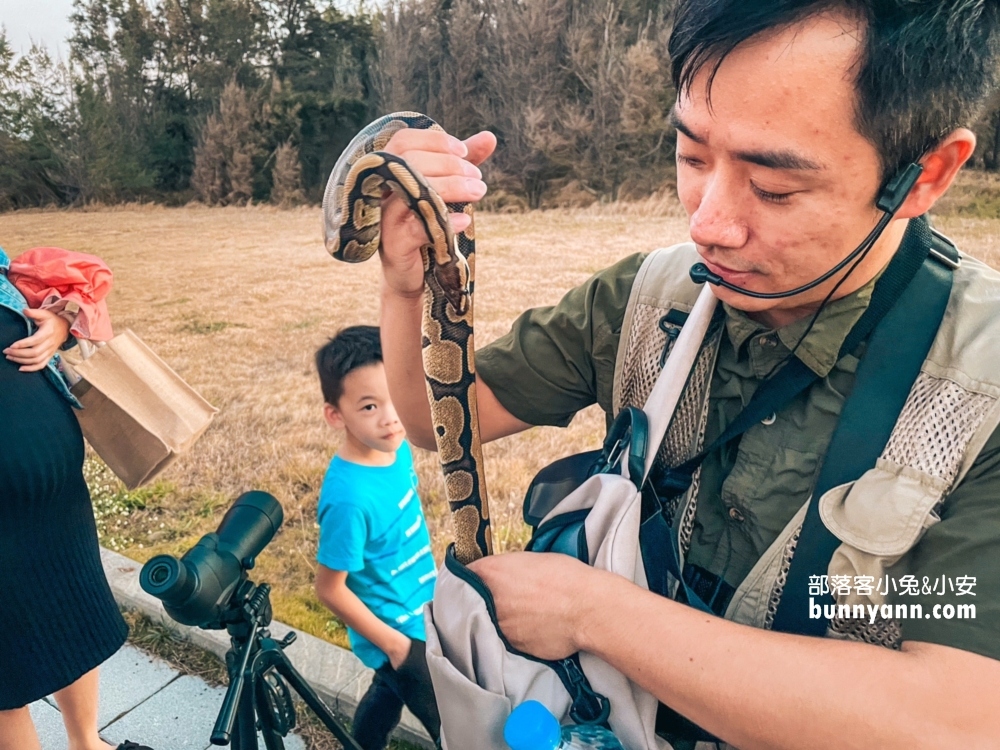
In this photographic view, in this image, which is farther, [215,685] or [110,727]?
[215,685]

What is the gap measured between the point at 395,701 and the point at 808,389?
172 cm

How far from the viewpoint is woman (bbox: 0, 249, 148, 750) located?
6.59ft

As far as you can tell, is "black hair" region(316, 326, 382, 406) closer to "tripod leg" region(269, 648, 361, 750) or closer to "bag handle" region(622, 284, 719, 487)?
"tripod leg" region(269, 648, 361, 750)

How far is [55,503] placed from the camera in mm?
2119

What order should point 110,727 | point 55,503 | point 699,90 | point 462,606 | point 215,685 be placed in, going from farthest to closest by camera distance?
point 215,685 < point 110,727 < point 55,503 < point 462,606 < point 699,90

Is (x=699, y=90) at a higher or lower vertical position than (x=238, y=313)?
higher

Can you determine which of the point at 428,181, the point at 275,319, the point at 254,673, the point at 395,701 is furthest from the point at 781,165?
the point at 275,319

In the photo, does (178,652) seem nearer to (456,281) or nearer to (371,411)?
(371,411)

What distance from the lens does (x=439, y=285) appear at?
1483 mm

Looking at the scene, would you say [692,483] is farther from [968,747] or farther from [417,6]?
[417,6]

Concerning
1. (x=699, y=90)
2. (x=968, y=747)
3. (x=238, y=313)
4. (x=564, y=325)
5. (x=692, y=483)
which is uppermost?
(x=699, y=90)

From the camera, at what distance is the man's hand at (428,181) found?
1326mm

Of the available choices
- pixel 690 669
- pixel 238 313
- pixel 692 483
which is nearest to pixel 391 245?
pixel 692 483

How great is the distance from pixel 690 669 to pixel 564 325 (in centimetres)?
75
